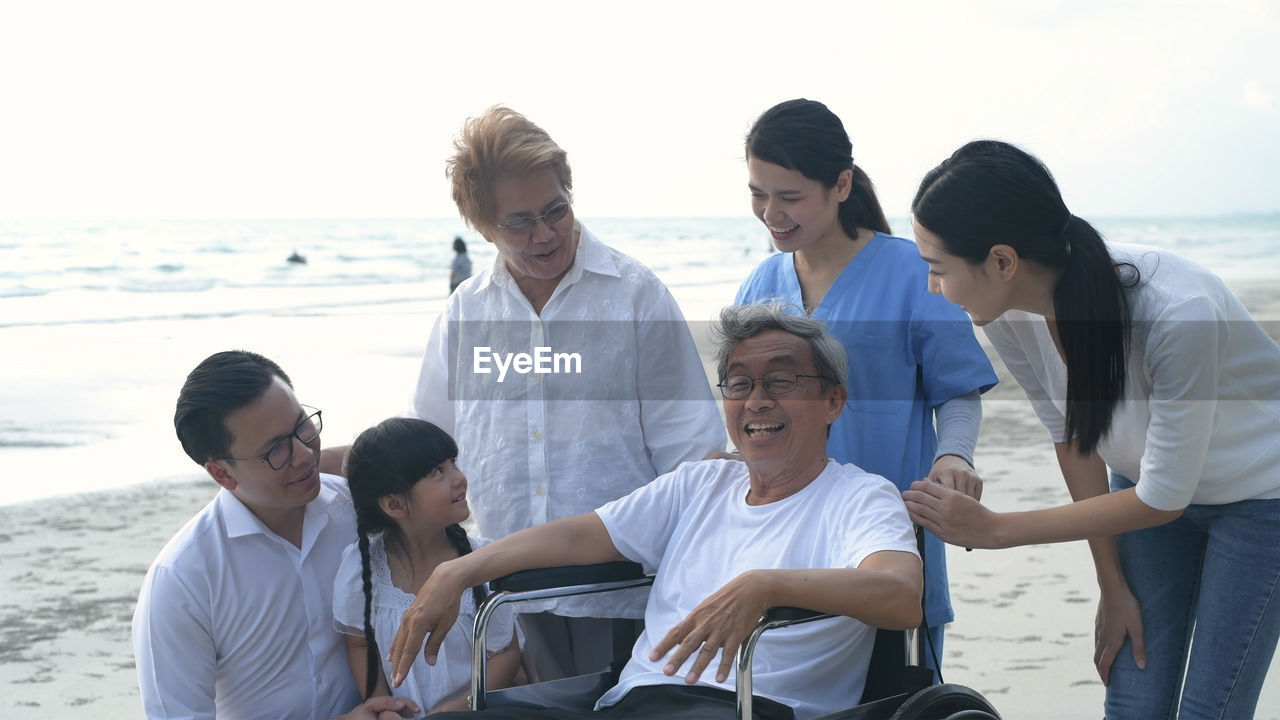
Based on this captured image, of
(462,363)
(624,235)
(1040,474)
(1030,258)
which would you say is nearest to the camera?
(1030,258)

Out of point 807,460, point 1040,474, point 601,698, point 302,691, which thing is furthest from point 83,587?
point 1040,474

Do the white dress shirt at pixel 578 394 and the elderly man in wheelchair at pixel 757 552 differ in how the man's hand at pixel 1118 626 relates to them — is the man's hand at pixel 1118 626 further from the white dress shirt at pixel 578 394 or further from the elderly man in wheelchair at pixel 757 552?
the white dress shirt at pixel 578 394

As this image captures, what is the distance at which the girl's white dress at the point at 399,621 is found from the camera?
222 cm

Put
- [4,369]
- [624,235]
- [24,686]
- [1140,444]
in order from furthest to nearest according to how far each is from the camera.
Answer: [624,235] → [4,369] → [24,686] → [1140,444]

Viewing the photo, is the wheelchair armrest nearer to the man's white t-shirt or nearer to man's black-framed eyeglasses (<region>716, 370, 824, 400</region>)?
the man's white t-shirt

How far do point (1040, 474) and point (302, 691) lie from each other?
13.9ft

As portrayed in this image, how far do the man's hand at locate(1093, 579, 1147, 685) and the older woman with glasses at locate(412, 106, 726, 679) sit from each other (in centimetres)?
81

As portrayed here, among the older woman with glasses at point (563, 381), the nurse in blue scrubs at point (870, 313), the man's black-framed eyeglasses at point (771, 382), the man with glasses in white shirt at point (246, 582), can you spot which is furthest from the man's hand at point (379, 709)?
the nurse in blue scrubs at point (870, 313)

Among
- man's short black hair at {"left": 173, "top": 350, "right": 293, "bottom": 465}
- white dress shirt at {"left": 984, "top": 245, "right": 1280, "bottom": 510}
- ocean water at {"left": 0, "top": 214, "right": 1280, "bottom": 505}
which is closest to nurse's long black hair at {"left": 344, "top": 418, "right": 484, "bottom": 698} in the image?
man's short black hair at {"left": 173, "top": 350, "right": 293, "bottom": 465}

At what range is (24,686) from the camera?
136 inches

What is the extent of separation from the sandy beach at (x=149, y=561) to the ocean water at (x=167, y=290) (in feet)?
0.20

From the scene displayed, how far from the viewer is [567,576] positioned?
2.18 m

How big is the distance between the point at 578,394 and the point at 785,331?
1.54ft

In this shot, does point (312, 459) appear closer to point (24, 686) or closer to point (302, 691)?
point (302, 691)
